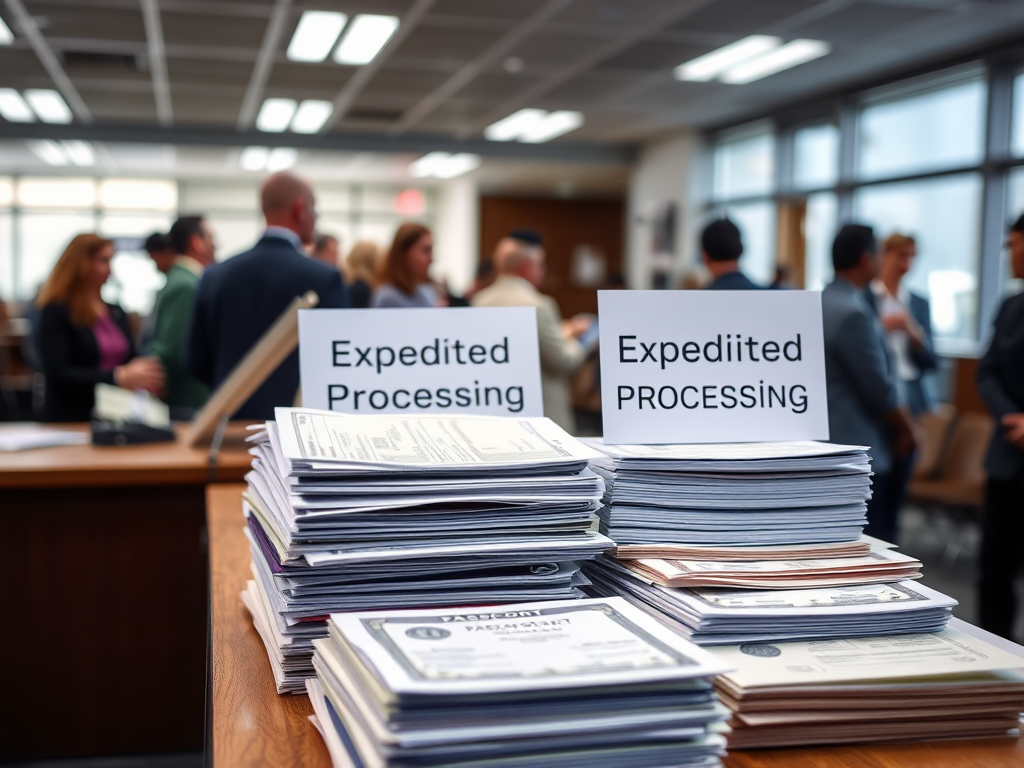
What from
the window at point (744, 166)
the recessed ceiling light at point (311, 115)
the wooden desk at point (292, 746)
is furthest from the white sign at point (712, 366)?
the window at point (744, 166)

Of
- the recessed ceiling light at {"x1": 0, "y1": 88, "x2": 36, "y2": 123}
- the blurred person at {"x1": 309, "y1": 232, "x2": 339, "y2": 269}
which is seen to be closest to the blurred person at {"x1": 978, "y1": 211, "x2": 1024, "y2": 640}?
the blurred person at {"x1": 309, "y1": 232, "x2": 339, "y2": 269}

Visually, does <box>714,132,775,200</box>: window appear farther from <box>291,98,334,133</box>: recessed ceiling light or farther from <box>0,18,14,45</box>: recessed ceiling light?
<box>0,18,14,45</box>: recessed ceiling light

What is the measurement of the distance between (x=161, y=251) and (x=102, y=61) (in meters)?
3.19

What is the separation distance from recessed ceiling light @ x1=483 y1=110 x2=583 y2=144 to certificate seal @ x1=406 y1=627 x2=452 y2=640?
8.30 meters

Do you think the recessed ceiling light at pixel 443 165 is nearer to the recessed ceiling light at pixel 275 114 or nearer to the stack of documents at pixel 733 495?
the recessed ceiling light at pixel 275 114

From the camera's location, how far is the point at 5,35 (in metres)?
6.22

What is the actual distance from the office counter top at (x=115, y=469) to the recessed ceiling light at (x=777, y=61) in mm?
5257

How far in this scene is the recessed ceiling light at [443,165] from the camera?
11.2 m

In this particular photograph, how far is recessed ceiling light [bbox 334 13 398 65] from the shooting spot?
5816 millimetres

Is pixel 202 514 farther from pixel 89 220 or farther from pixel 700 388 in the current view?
pixel 89 220

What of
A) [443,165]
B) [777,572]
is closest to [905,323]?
[777,572]

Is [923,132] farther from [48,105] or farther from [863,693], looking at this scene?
[48,105]

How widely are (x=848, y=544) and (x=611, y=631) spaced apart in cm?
38

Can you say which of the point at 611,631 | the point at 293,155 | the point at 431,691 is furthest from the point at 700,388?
the point at 293,155
